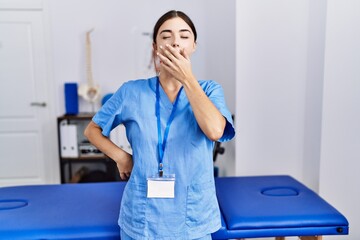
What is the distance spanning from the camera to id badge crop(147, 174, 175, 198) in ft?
3.17

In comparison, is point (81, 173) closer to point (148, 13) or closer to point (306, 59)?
point (148, 13)

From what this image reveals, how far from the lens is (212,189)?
104cm

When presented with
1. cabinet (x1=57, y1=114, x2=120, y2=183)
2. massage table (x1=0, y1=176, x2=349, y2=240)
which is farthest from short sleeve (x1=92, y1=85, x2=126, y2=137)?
cabinet (x1=57, y1=114, x2=120, y2=183)

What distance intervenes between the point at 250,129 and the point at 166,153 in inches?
50.2

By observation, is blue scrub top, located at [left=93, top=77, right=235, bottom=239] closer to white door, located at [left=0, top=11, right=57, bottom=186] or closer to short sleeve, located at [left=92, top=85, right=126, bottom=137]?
short sleeve, located at [left=92, top=85, right=126, bottom=137]

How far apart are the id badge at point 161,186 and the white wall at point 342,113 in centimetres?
120

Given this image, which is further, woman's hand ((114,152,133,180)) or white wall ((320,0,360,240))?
white wall ((320,0,360,240))

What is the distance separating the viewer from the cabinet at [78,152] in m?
3.23

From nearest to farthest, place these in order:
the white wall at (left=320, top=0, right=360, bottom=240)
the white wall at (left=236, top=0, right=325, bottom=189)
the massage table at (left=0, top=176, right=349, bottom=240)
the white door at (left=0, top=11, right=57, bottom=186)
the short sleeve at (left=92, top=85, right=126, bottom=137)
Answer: the short sleeve at (left=92, top=85, right=126, bottom=137)
the massage table at (left=0, top=176, right=349, bottom=240)
the white wall at (left=320, top=0, right=360, bottom=240)
the white wall at (left=236, top=0, right=325, bottom=189)
the white door at (left=0, top=11, right=57, bottom=186)

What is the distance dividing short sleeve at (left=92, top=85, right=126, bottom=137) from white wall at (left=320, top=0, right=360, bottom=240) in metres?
1.25

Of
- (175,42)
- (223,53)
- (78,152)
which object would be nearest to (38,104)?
(78,152)

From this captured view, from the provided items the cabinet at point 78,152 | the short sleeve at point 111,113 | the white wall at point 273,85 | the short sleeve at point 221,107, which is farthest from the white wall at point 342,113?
the cabinet at point 78,152

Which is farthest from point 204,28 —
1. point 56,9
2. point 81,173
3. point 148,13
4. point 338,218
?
point 338,218

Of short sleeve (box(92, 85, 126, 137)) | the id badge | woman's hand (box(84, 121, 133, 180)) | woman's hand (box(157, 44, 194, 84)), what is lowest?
the id badge
